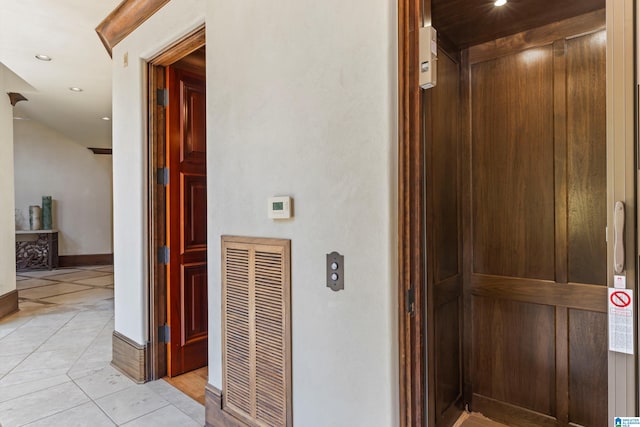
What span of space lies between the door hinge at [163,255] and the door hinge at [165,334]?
0.50 metres

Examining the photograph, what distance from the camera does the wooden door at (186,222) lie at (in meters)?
2.85

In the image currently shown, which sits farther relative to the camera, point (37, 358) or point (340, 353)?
point (37, 358)

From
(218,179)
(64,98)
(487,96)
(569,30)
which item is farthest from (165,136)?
(64,98)

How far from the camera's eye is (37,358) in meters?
3.25

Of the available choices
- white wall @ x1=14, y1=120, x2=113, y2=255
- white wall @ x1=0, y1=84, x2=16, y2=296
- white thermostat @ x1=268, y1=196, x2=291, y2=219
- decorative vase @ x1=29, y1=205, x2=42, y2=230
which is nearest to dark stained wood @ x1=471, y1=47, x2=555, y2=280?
white thermostat @ x1=268, y1=196, x2=291, y2=219

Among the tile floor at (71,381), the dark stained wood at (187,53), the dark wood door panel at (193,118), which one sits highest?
the dark stained wood at (187,53)

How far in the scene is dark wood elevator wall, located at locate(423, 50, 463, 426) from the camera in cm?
194

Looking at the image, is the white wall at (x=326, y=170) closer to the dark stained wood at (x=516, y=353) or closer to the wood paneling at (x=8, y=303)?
the dark stained wood at (x=516, y=353)

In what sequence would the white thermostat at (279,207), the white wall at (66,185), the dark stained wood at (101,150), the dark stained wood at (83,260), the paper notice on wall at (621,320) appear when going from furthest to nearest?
the dark stained wood at (101,150) → the dark stained wood at (83,260) → the white wall at (66,185) → the white thermostat at (279,207) → the paper notice on wall at (621,320)

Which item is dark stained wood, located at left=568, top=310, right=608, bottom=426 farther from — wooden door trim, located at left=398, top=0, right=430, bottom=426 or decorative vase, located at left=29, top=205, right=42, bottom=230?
decorative vase, located at left=29, top=205, right=42, bottom=230

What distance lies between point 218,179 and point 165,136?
1071mm

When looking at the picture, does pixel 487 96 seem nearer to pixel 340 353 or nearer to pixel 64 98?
pixel 340 353

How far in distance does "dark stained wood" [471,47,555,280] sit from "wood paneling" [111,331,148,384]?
2.55 m

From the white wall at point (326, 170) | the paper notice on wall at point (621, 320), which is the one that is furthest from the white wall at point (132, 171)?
the paper notice on wall at point (621, 320)
